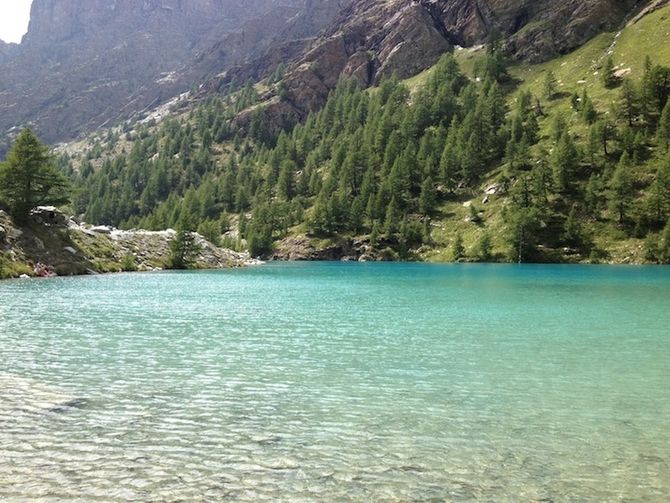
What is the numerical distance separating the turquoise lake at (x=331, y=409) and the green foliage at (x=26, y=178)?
44.0 meters

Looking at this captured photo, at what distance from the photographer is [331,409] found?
48.8 feet

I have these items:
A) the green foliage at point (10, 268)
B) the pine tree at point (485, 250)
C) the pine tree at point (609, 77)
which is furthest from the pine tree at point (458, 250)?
the green foliage at point (10, 268)

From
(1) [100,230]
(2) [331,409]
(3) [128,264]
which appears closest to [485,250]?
(3) [128,264]

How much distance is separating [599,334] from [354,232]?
139513 millimetres

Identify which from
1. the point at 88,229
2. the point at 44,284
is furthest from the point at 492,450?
the point at 88,229

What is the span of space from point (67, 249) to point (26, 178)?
36.8 ft

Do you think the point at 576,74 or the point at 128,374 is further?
the point at 576,74

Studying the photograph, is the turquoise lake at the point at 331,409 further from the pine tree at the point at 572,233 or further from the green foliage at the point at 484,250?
the pine tree at the point at 572,233

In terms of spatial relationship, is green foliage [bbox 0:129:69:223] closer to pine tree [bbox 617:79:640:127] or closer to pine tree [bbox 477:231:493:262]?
pine tree [bbox 477:231:493:262]

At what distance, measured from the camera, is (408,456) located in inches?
450

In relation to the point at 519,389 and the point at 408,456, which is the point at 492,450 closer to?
the point at 408,456

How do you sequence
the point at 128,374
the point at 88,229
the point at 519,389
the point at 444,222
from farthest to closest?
1. the point at 444,222
2. the point at 88,229
3. the point at 128,374
4. the point at 519,389

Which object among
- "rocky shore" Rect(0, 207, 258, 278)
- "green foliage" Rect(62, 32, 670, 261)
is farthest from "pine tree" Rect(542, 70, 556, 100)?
"rocky shore" Rect(0, 207, 258, 278)

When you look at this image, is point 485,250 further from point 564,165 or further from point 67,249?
point 67,249
